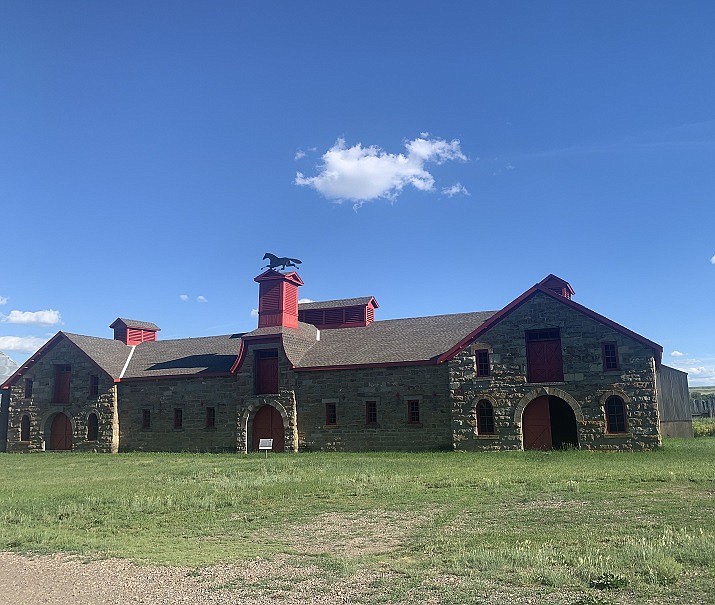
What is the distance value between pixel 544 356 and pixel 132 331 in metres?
28.8

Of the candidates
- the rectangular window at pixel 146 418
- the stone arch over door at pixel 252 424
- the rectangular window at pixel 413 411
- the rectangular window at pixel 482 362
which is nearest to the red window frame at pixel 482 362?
the rectangular window at pixel 482 362

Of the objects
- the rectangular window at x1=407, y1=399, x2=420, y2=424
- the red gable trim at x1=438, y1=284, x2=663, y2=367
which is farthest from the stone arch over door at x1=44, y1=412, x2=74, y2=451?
the red gable trim at x1=438, y1=284, x2=663, y2=367

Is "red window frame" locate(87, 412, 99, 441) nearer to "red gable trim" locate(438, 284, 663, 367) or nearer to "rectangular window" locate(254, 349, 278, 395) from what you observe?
"rectangular window" locate(254, 349, 278, 395)

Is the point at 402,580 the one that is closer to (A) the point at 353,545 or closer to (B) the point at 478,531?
(A) the point at 353,545

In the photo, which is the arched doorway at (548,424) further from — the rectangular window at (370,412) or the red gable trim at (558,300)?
the rectangular window at (370,412)

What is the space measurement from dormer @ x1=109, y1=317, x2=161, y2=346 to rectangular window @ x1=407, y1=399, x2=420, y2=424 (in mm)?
22367

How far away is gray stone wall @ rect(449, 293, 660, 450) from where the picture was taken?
1052 inches

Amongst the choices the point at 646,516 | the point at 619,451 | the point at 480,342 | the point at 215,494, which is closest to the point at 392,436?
the point at 480,342

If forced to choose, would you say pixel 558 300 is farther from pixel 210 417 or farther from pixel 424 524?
pixel 210 417

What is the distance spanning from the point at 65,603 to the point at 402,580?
4.41 meters

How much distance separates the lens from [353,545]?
11023mm

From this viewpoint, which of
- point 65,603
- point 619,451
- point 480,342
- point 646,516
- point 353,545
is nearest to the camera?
point 65,603

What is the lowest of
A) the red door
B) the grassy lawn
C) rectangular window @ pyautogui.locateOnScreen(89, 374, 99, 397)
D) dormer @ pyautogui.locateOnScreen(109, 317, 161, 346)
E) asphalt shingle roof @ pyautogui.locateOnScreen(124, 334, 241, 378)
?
the grassy lawn

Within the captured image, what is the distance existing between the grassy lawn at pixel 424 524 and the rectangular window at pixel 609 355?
4444 millimetres
